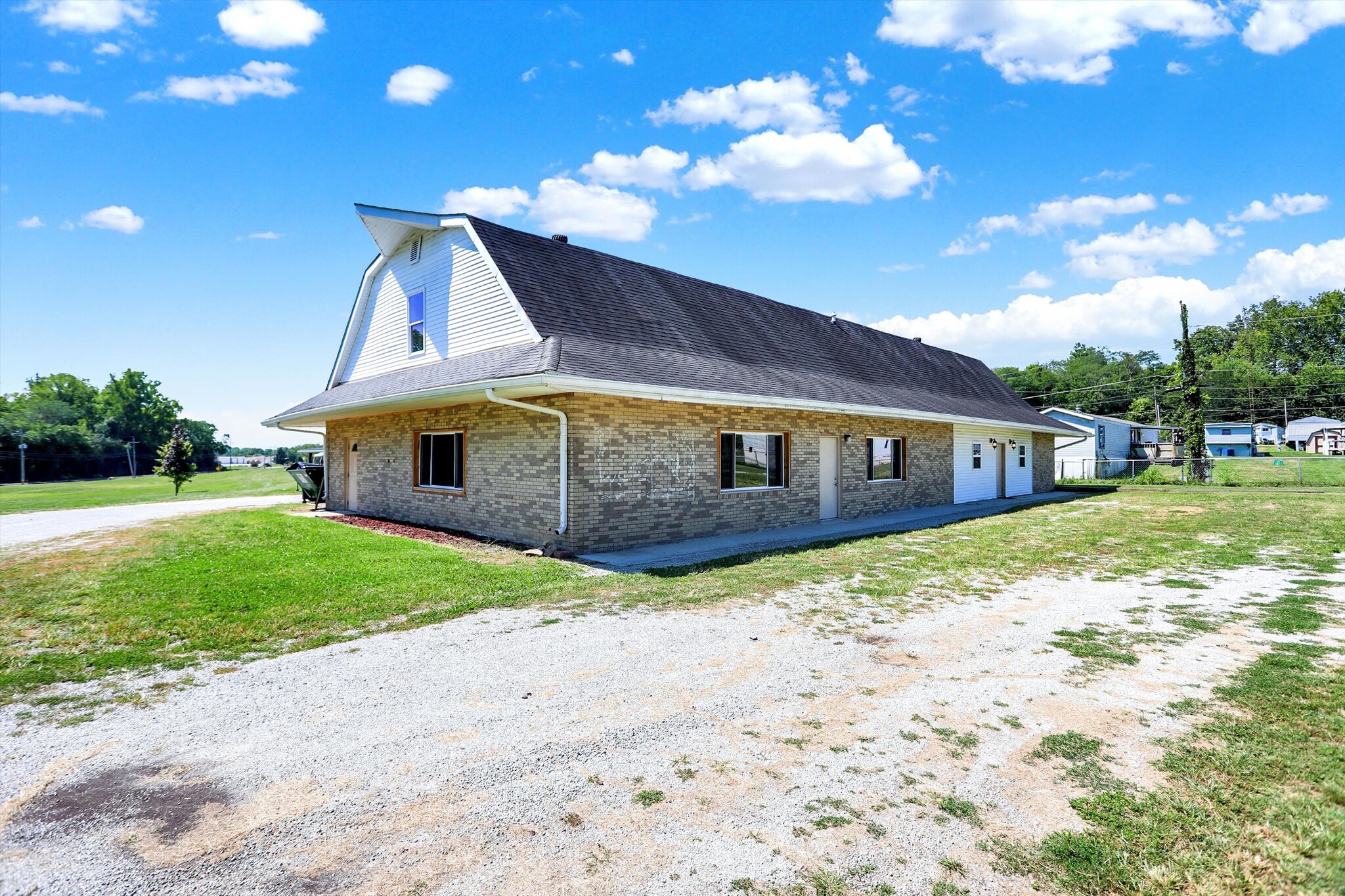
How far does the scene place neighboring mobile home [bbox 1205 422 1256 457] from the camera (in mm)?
65625

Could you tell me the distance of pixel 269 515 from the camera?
13938 mm

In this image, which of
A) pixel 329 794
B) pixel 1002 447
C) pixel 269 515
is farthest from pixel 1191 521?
pixel 269 515

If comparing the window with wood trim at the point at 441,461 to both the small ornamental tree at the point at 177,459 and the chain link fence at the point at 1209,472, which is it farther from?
the chain link fence at the point at 1209,472

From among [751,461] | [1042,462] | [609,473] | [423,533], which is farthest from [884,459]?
[1042,462]

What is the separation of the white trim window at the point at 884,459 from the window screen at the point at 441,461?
9.87 meters

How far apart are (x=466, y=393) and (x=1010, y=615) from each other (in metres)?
8.43

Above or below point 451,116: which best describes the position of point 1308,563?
below

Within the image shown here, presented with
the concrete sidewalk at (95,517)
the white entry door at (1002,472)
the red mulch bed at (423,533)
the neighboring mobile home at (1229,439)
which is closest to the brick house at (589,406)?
the red mulch bed at (423,533)

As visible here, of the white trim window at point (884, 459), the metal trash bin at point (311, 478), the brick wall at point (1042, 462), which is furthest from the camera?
the brick wall at point (1042, 462)

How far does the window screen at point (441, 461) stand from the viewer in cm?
1270

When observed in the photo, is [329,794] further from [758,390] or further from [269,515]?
[269,515]

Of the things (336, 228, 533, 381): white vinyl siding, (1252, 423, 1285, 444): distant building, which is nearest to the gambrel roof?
(336, 228, 533, 381): white vinyl siding

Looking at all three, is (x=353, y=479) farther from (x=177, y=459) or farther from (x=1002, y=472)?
(x=1002, y=472)

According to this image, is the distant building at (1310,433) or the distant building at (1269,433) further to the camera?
the distant building at (1269,433)
